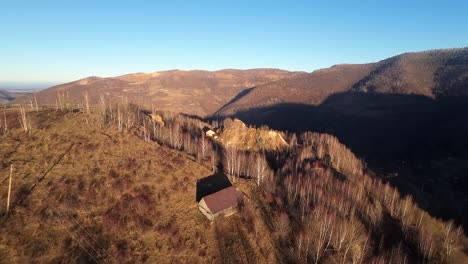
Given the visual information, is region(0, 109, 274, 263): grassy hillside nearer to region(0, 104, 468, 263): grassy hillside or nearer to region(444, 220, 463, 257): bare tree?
region(0, 104, 468, 263): grassy hillside

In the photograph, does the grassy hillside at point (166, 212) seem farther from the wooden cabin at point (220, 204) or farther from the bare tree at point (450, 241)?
the wooden cabin at point (220, 204)

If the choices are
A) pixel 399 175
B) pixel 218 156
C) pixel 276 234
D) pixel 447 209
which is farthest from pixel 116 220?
pixel 399 175

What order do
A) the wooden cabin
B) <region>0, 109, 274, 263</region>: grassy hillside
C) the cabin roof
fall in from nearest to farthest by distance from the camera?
<region>0, 109, 274, 263</region>: grassy hillside, the wooden cabin, the cabin roof

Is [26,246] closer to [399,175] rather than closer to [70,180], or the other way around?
[70,180]

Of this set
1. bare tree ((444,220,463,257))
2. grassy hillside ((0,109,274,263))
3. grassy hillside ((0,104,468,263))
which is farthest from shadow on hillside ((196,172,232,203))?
bare tree ((444,220,463,257))

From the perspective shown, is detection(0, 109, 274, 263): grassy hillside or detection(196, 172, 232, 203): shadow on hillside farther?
detection(196, 172, 232, 203): shadow on hillside
